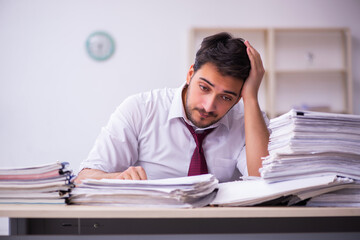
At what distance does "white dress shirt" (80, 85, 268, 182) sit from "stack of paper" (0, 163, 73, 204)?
2.36ft

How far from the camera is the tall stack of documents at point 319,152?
0.83 m

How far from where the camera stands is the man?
1401mm

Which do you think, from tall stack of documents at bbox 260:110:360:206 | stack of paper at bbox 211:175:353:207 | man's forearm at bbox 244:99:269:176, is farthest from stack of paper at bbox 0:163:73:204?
man's forearm at bbox 244:99:269:176

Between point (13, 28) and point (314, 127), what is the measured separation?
387 cm

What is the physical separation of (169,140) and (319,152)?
2.87 feet

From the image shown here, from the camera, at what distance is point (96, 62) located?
4035 mm

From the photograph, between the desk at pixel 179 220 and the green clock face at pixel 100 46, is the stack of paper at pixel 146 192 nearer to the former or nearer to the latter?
the desk at pixel 179 220

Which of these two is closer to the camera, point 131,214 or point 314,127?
point 131,214

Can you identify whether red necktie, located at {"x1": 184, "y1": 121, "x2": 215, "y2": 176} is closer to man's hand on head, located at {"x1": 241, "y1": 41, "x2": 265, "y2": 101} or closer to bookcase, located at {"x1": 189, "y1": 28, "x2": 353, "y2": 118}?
man's hand on head, located at {"x1": 241, "y1": 41, "x2": 265, "y2": 101}

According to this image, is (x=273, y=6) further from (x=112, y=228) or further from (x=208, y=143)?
(x=112, y=228)

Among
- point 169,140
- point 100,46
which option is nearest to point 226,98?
point 169,140

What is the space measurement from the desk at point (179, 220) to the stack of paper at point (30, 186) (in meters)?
0.04

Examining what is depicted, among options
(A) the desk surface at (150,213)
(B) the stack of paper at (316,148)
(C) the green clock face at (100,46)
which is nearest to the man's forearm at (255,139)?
(B) the stack of paper at (316,148)

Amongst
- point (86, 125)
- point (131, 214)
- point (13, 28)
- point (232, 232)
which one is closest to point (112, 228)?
point (131, 214)
